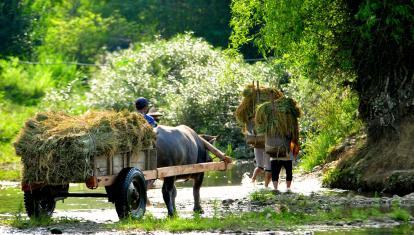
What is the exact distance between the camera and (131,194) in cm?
1633

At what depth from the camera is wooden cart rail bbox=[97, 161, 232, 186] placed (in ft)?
52.3

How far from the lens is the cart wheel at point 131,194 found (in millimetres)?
16141

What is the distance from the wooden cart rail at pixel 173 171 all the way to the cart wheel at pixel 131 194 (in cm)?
20

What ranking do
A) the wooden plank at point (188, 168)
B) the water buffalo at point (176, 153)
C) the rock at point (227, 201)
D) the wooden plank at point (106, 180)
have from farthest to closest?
the rock at point (227, 201)
the water buffalo at point (176, 153)
the wooden plank at point (188, 168)
the wooden plank at point (106, 180)

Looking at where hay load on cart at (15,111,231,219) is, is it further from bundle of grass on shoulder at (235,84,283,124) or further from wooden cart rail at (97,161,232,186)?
bundle of grass on shoulder at (235,84,283,124)

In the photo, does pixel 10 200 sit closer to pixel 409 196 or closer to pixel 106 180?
pixel 106 180

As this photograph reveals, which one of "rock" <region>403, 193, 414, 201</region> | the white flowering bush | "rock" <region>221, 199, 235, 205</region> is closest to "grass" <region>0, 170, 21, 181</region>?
the white flowering bush

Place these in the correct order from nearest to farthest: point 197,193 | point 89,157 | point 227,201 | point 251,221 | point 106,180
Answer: point 89,157 → point 251,221 → point 106,180 → point 197,193 → point 227,201

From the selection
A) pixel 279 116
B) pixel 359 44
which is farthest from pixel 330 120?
pixel 279 116

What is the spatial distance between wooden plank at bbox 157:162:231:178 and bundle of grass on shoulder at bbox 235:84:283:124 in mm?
3747

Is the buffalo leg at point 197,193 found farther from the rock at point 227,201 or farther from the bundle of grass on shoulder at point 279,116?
the bundle of grass on shoulder at point 279,116

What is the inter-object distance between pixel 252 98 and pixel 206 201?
3.24 m

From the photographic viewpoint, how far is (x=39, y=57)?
201ft

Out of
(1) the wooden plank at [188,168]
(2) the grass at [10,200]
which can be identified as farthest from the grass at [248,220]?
(2) the grass at [10,200]
